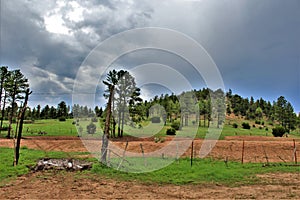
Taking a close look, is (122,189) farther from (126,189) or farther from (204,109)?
(204,109)

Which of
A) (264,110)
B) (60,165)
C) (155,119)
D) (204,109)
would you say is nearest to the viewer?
(60,165)

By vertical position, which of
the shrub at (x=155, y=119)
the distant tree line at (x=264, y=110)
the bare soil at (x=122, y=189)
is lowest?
the bare soil at (x=122, y=189)

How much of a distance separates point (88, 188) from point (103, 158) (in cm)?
521

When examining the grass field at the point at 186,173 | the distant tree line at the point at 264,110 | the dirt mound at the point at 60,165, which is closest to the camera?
the grass field at the point at 186,173

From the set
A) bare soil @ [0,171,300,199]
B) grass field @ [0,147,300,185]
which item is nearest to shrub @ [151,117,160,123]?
grass field @ [0,147,300,185]

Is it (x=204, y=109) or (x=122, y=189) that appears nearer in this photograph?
(x=122, y=189)

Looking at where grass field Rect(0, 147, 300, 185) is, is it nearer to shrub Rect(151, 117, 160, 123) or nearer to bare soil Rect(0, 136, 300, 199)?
bare soil Rect(0, 136, 300, 199)

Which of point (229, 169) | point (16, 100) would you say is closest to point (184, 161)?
point (229, 169)

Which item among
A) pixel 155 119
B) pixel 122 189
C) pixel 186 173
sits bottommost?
pixel 122 189

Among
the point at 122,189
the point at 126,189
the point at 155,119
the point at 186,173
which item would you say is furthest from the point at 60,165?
the point at 155,119

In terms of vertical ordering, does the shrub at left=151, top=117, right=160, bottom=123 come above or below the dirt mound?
above

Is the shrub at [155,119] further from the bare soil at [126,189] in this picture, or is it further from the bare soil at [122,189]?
the bare soil at [126,189]

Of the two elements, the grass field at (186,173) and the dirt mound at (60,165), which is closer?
the grass field at (186,173)

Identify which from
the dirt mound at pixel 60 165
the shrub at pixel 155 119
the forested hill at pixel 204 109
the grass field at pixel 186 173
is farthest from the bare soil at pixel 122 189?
the shrub at pixel 155 119
